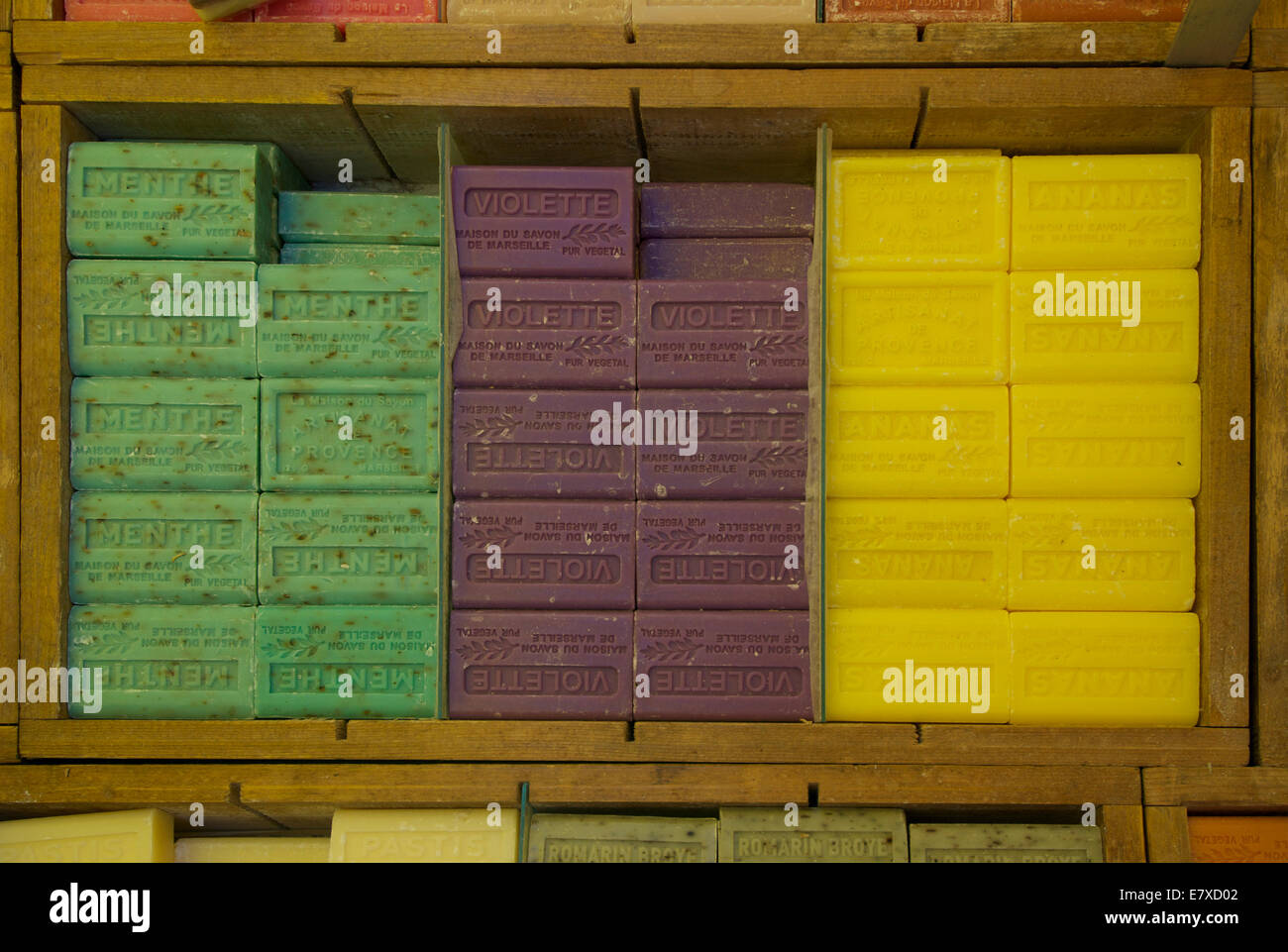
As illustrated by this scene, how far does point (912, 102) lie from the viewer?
2326 millimetres

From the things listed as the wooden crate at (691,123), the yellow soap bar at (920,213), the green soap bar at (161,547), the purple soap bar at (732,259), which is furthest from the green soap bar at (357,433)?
the yellow soap bar at (920,213)

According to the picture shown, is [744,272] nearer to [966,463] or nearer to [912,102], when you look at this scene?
[912,102]

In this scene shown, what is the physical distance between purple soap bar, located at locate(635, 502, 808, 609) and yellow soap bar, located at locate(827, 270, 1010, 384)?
0.43m

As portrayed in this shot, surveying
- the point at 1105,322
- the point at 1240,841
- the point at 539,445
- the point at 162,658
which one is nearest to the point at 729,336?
the point at 539,445

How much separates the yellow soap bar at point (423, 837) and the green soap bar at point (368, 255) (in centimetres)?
154

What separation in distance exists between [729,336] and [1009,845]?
155 cm

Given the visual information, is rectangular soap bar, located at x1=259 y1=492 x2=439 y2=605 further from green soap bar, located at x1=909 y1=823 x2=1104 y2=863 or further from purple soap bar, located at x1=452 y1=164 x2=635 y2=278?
green soap bar, located at x1=909 y1=823 x2=1104 y2=863

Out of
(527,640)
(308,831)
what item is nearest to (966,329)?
(527,640)

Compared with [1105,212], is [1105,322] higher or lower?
lower

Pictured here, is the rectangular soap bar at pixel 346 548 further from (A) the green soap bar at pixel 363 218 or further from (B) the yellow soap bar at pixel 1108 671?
(B) the yellow soap bar at pixel 1108 671

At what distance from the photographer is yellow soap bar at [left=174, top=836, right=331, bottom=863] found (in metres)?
2.53

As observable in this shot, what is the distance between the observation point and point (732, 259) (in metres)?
2.46

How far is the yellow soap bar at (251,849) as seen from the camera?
253 cm

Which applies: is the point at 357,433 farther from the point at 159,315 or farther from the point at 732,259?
the point at 732,259
